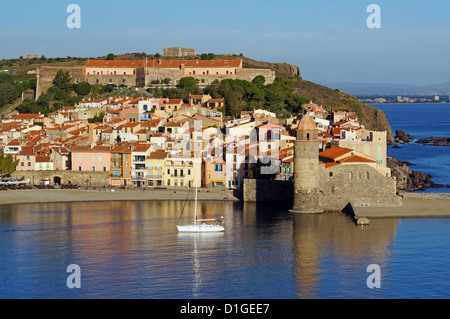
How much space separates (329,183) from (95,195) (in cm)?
1593

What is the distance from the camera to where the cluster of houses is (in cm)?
5234

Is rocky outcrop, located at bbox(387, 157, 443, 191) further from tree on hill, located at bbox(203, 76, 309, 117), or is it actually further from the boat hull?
the boat hull

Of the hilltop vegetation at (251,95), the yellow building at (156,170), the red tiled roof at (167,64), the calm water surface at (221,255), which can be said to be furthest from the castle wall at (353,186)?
the red tiled roof at (167,64)

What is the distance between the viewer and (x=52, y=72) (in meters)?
86.7

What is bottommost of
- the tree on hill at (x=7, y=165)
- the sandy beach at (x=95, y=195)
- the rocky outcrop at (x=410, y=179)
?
the sandy beach at (x=95, y=195)

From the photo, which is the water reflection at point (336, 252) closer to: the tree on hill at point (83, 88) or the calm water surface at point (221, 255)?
the calm water surface at point (221, 255)

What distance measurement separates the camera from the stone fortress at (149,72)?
83625mm

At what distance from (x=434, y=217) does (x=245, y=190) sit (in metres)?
11.5

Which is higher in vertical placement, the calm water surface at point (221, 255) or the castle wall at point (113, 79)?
the castle wall at point (113, 79)

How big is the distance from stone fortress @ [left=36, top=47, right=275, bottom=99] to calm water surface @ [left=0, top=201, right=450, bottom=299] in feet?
127

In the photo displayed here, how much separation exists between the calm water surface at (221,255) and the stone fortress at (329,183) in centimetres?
104

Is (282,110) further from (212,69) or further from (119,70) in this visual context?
(119,70)

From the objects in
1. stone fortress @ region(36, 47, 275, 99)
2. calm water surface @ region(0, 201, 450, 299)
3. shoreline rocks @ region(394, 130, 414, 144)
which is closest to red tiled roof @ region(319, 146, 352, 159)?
calm water surface @ region(0, 201, 450, 299)

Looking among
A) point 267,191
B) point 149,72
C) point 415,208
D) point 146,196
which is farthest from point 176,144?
point 149,72
